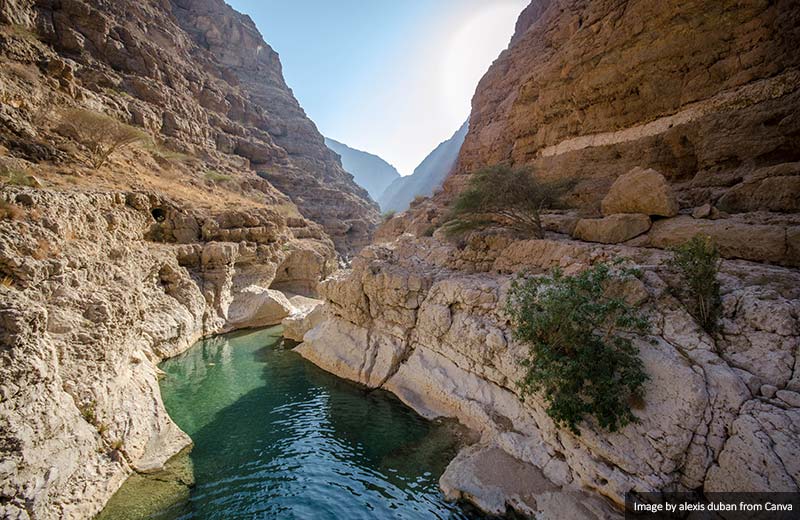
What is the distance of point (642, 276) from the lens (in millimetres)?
8891

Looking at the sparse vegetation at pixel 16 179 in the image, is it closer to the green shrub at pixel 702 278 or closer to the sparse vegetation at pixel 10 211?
the sparse vegetation at pixel 10 211

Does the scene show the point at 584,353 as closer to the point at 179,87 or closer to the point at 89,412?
the point at 89,412

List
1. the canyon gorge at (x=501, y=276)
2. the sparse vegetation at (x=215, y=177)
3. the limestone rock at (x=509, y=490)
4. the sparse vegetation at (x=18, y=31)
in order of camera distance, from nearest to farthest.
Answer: the canyon gorge at (x=501, y=276)
the limestone rock at (x=509, y=490)
the sparse vegetation at (x=18, y=31)
the sparse vegetation at (x=215, y=177)

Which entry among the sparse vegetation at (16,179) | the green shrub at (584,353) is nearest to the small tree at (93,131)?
the sparse vegetation at (16,179)

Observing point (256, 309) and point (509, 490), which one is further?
point (256, 309)

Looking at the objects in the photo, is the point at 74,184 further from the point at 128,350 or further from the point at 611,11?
the point at 611,11

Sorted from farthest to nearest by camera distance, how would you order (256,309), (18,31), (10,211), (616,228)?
(18,31) → (256,309) → (616,228) → (10,211)

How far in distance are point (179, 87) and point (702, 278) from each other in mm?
57188

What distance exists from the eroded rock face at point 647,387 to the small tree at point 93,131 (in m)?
22.2

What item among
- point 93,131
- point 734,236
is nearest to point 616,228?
point 734,236

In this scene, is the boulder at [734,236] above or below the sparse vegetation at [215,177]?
below

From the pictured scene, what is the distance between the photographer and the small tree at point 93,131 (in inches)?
800

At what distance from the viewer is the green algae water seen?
7.03m

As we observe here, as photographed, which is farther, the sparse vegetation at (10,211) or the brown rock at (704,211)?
the brown rock at (704,211)
